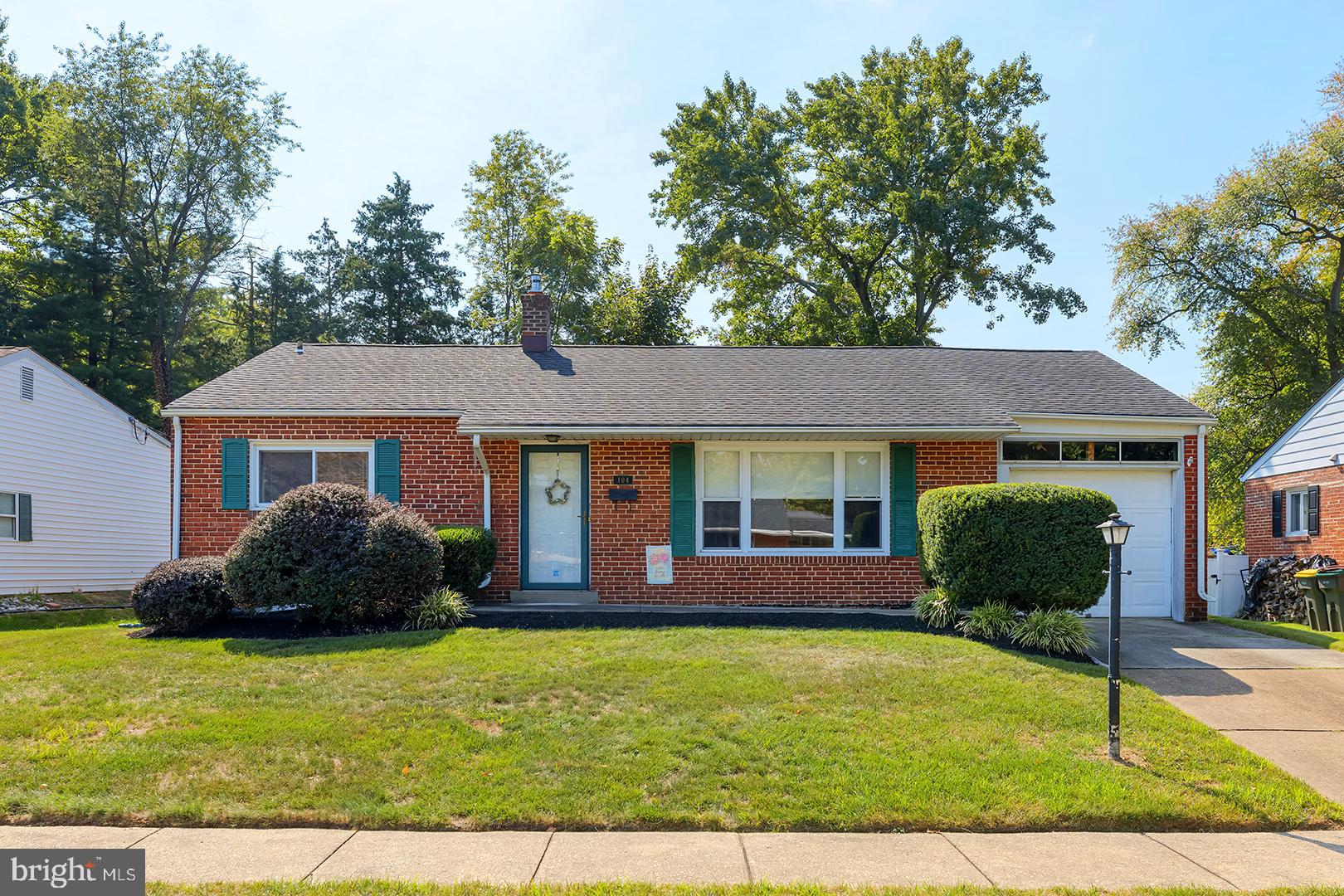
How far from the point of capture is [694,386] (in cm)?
1350

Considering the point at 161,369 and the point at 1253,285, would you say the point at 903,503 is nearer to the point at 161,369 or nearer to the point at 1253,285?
the point at 1253,285

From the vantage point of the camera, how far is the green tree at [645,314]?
2805 centimetres

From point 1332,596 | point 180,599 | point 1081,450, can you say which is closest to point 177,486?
point 180,599

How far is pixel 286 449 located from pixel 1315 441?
17.8m

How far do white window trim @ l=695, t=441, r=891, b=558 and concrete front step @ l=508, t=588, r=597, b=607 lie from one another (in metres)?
1.68

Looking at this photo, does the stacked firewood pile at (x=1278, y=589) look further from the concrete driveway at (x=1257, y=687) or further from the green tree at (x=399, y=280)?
the green tree at (x=399, y=280)

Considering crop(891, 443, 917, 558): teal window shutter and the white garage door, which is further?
the white garage door

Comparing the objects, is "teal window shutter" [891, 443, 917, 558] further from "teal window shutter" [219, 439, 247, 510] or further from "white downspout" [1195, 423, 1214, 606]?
"teal window shutter" [219, 439, 247, 510]

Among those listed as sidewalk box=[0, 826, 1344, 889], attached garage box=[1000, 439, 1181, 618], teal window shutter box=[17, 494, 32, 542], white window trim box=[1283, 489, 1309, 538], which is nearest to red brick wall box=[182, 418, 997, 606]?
attached garage box=[1000, 439, 1181, 618]

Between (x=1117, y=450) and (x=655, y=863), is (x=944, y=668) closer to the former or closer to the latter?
(x=655, y=863)

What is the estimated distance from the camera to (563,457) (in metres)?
12.4

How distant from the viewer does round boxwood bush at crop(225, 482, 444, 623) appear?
945 centimetres

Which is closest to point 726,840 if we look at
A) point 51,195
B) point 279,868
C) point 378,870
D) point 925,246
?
point 378,870

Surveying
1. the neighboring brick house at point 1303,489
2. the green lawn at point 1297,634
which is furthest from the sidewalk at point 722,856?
the neighboring brick house at point 1303,489
